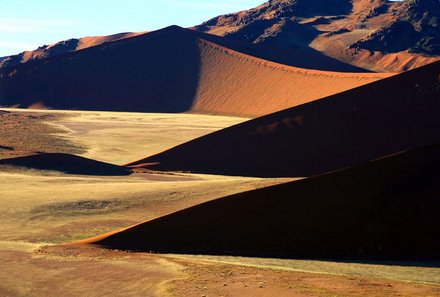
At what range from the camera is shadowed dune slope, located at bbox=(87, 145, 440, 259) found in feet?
68.5

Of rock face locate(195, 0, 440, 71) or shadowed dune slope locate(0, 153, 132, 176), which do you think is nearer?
shadowed dune slope locate(0, 153, 132, 176)

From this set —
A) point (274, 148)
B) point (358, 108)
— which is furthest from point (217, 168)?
point (358, 108)

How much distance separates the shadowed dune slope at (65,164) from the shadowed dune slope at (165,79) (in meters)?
47.4

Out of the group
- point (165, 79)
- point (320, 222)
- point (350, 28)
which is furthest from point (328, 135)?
point (350, 28)

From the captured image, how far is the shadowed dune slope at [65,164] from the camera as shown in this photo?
41375 millimetres

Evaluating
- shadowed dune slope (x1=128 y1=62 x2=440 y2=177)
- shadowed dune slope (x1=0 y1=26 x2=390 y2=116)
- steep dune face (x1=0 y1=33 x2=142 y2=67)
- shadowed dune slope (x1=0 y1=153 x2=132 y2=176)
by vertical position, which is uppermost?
steep dune face (x1=0 y1=33 x2=142 y2=67)

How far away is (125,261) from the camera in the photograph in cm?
1884

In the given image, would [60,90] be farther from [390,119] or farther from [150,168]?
[390,119]

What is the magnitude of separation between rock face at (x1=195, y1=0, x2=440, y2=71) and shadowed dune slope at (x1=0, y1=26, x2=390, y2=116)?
80.7 feet

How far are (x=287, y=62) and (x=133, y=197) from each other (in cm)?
9462

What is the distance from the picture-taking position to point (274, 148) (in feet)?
145

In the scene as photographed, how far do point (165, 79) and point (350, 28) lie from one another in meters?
58.2

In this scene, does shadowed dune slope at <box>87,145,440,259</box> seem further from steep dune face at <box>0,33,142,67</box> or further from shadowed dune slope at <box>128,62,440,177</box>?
steep dune face at <box>0,33,142,67</box>

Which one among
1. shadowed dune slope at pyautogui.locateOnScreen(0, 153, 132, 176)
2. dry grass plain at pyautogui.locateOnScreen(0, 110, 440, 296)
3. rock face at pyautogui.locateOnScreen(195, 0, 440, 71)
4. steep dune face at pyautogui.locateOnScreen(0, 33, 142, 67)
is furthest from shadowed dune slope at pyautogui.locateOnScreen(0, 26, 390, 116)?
dry grass plain at pyautogui.locateOnScreen(0, 110, 440, 296)
